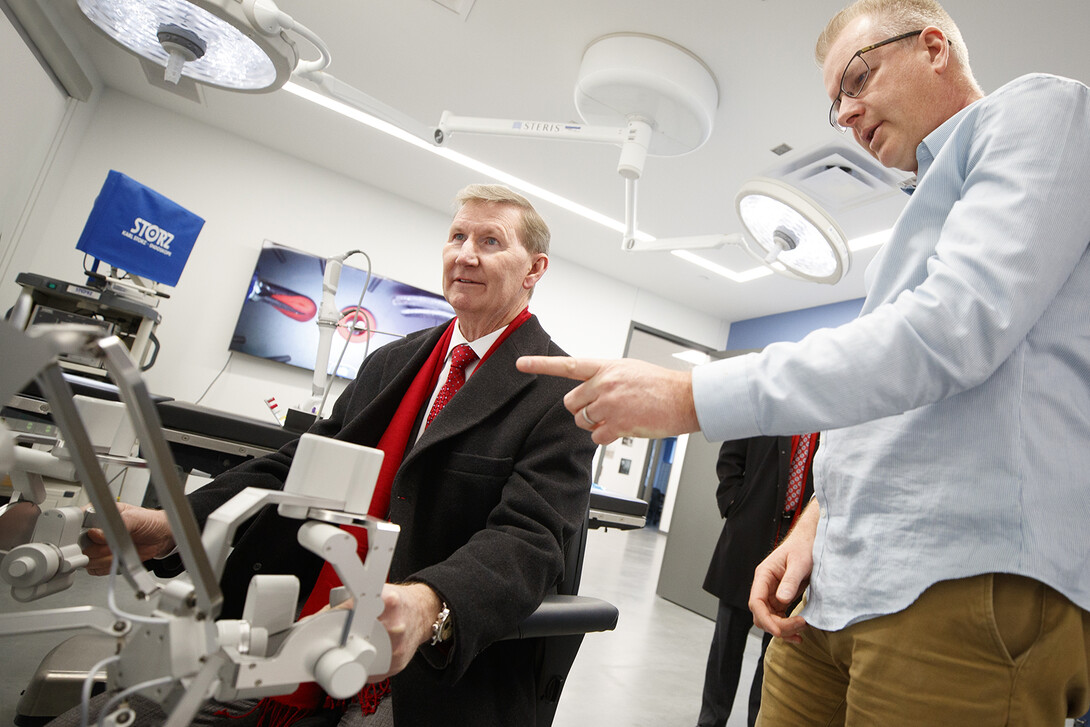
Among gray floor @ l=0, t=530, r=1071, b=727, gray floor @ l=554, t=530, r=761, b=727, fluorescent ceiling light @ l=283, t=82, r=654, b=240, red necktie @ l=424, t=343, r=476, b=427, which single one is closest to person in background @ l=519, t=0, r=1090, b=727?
red necktie @ l=424, t=343, r=476, b=427

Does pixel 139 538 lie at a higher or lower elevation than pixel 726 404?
lower

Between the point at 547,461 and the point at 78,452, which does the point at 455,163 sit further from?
the point at 78,452

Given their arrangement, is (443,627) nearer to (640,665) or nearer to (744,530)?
(744,530)

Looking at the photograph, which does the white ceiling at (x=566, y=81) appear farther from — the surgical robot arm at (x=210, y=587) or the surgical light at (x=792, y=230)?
the surgical robot arm at (x=210, y=587)

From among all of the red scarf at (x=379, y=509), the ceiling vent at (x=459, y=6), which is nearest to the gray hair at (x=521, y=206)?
the red scarf at (x=379, y=509)

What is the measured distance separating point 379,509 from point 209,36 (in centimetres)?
105

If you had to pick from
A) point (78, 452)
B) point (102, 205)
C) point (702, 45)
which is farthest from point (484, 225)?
point (102, 205)

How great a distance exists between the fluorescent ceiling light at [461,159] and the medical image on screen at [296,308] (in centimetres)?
131

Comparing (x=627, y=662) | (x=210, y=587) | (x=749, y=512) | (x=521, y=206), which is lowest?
(x=627, y=662)

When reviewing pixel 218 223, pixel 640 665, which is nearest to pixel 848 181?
pixel 640 665

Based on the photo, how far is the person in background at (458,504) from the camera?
29.8 inches

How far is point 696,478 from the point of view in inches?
179

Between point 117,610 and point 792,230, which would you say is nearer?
point 117,610

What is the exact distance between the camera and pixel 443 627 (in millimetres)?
718
